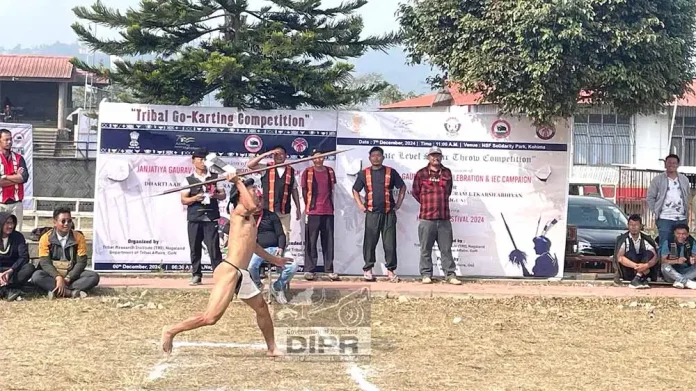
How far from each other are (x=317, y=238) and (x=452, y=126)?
2.53 meters

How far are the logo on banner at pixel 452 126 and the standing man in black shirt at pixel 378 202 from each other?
1.09m

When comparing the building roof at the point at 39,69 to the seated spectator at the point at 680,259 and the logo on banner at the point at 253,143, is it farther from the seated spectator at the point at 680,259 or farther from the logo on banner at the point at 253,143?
the seated spectator at the point at 680,259

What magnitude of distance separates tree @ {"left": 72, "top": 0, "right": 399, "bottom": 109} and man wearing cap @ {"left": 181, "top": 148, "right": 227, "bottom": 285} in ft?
5.14

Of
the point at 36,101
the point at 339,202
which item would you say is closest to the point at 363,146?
the point at 339,202

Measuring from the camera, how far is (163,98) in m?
13.8

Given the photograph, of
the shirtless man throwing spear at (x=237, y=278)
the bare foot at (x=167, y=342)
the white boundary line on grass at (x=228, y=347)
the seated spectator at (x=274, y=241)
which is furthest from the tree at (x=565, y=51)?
the bare foot at (x=167, y=342)

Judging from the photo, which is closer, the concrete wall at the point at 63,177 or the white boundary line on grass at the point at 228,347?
the white boundary line on grass at the point at 228,347

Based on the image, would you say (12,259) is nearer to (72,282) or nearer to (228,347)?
(72,282)

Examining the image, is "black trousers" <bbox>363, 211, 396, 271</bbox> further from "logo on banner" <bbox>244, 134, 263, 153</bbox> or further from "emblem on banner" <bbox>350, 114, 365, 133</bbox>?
"logo on banner" <bbox>244, 134, 263, 153</bbox>

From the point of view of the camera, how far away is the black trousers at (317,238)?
1244cm

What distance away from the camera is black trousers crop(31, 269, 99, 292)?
10922mm

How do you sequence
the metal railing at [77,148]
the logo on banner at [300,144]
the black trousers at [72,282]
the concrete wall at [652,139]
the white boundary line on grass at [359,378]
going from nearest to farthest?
the white boundary line on grass at [359,378] → the black trousers at [72,282] → the logo on banner at [300,144] → the concrete wall at [652,139] → the metal railing at [77,148]

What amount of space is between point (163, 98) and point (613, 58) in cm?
661

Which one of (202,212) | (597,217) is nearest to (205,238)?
(202,212)
